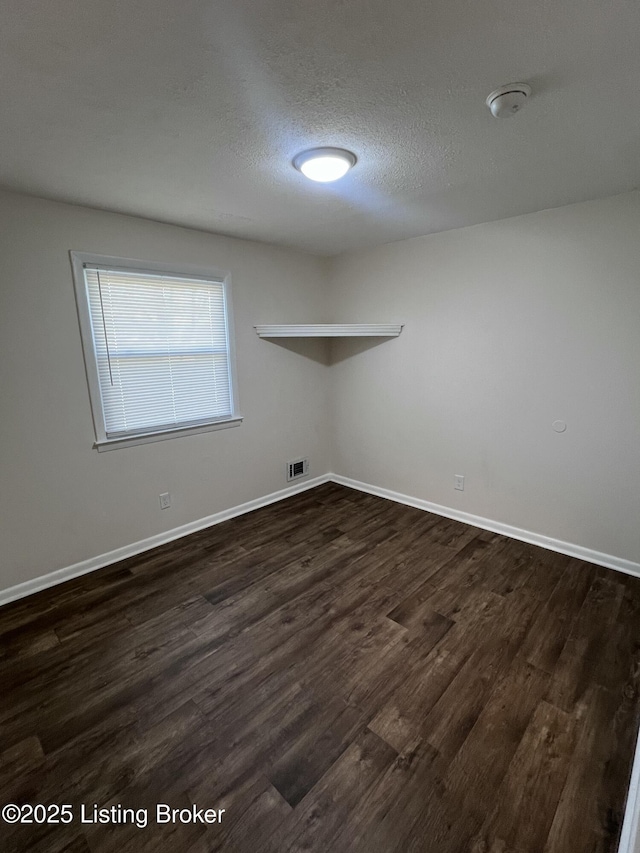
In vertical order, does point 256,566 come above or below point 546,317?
below

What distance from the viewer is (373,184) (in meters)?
2.16

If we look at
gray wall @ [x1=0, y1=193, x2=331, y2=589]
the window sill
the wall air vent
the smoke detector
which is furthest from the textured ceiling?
the wall air vent

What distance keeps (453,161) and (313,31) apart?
1.07 metres

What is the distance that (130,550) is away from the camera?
2.92m

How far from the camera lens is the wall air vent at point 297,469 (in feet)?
13.2

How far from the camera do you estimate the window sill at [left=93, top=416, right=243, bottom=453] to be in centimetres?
272

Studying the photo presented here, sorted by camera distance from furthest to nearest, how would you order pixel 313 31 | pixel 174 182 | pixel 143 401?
pixel 143 401 → pixel 174 182 → pixel 313 31

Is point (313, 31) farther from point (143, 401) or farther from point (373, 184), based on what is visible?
point (143, 401)

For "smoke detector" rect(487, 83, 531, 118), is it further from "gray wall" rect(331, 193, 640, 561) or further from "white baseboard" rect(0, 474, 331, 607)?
"white baseboard" rect(0, 474, 331, 607)

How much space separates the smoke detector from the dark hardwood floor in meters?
2.39

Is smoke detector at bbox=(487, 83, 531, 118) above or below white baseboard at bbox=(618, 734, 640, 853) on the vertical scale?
above

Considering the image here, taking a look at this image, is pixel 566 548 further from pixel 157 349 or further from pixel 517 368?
pixel 157 349

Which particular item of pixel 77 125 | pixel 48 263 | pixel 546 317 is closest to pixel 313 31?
pixel 77 125

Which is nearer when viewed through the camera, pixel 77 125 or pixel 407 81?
pixel 407 81
